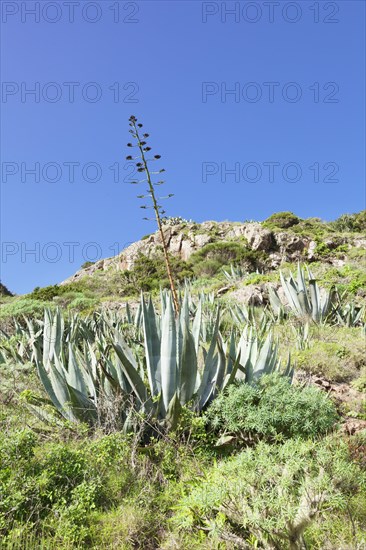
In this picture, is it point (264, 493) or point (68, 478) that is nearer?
point (264, 493)

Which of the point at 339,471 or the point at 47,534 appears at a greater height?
the point at 339,471

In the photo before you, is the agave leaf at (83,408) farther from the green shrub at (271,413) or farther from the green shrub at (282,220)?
the green shrub at (282,220)

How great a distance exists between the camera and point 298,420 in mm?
2975

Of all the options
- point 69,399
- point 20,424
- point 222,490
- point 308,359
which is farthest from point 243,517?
point 308,359

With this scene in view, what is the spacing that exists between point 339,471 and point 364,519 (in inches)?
23.2

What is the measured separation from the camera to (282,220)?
101 feet

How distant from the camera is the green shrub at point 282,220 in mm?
30328

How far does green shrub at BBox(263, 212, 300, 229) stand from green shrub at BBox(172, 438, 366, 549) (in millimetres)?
29007

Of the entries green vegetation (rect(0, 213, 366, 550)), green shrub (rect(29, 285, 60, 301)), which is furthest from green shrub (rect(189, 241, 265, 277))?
green vegetation (rect(0, 213, 366, 550))

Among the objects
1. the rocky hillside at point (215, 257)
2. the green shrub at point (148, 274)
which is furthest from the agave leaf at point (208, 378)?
the green shrub at point (148, 274)

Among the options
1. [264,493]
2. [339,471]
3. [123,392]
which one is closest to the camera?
[264,493]

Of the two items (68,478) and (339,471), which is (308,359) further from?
(68,478)

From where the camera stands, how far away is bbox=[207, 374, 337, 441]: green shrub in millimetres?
2922

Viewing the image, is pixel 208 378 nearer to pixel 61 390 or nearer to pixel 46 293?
pixel 61 390
